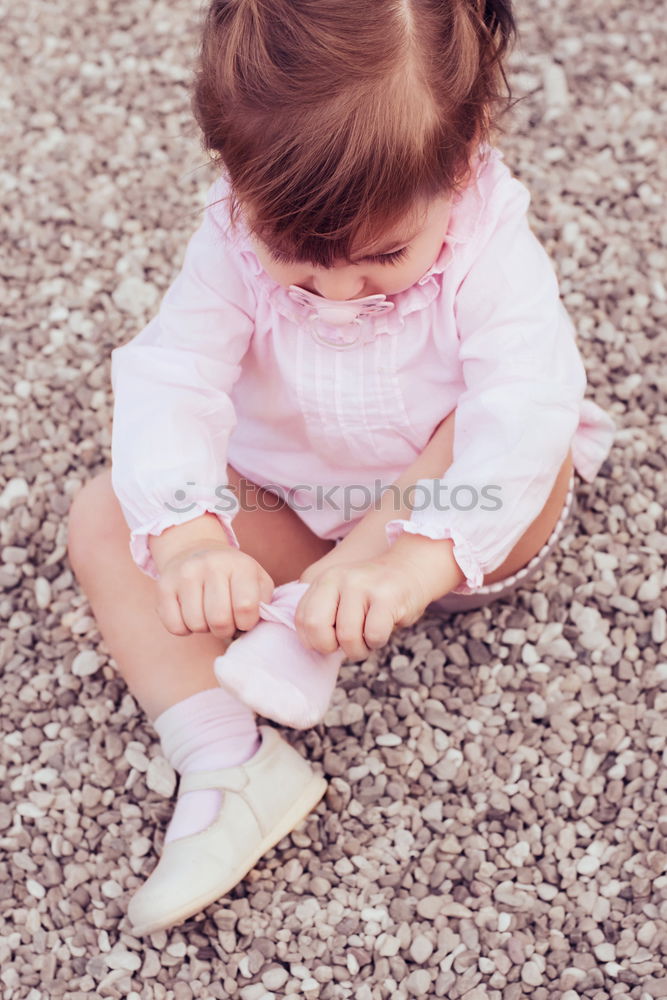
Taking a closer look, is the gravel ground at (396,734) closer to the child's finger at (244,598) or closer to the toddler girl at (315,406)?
the toddler girl at (315,406)

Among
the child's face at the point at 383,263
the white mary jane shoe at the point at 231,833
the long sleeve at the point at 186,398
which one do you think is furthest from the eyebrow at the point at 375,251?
the white mary jane shoe at the point at 231,833

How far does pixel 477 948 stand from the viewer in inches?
68.2

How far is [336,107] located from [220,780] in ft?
3.43

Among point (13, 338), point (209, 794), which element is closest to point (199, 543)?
point (209, 794)

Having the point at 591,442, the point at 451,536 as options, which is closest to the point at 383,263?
the point at 451,536

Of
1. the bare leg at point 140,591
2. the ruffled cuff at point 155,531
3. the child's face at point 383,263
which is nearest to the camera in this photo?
the child's face at point 383,263

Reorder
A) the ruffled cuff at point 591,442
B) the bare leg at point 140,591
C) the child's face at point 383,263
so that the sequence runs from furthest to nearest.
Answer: the ruffled cuff at point 591,442
the bare leg at point 140,591
the child's face at point 383,263

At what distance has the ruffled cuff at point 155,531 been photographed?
166cm

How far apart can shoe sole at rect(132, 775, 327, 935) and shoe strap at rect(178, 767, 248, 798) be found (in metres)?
0.09

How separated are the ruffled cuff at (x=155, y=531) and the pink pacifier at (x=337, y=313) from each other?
310 mm

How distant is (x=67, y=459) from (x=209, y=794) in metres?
0.85

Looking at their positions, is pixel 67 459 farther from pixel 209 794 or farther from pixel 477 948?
pixel 477 948

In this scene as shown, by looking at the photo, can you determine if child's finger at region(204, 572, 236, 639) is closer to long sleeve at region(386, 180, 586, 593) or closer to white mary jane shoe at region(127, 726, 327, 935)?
long sleeve at region(386, 180, 586, 593)

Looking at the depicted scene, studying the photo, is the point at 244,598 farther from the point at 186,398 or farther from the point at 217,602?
the point at 186,398
